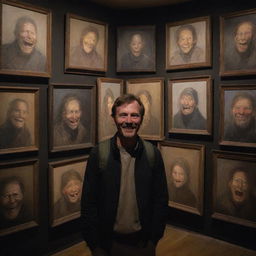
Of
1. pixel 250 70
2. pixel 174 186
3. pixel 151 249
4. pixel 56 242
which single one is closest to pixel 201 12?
pixel 250 70

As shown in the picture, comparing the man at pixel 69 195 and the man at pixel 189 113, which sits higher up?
the man at pixel 189 113

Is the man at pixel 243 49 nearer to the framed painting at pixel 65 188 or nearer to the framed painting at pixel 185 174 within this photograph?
the framed painting at pixel 185 174

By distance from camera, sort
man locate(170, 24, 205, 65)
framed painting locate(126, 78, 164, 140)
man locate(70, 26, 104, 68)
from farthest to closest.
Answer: framed painting locate(126, 78, 164, 140)
man locate(170, 24, 205, 65)
man locate(70, 26, 104, 68)

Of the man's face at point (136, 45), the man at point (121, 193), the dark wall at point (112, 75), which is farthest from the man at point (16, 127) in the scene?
the man's face at point (136, 45)

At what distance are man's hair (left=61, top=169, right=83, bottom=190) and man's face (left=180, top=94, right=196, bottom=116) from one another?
158 cm

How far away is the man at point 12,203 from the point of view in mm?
3277

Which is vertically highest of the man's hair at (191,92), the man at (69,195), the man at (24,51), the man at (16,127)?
the man at (24,51)

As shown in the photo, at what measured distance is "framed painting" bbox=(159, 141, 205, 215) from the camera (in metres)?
4.16

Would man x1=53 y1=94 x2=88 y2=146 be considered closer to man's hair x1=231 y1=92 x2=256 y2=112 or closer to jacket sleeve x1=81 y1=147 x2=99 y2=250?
jacket sleeve x1=81 y1=147 x2=99 y2=250

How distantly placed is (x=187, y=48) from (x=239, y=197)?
196 centimetres

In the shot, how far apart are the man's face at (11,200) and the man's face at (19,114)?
Result: 2.07 ft

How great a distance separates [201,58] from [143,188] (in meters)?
2.42

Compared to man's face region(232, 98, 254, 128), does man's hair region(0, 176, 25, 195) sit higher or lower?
lower

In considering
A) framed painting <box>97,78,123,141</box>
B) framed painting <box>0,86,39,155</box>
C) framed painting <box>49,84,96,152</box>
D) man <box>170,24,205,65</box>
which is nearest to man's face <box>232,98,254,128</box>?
man <box>170,24,205,65</box>
